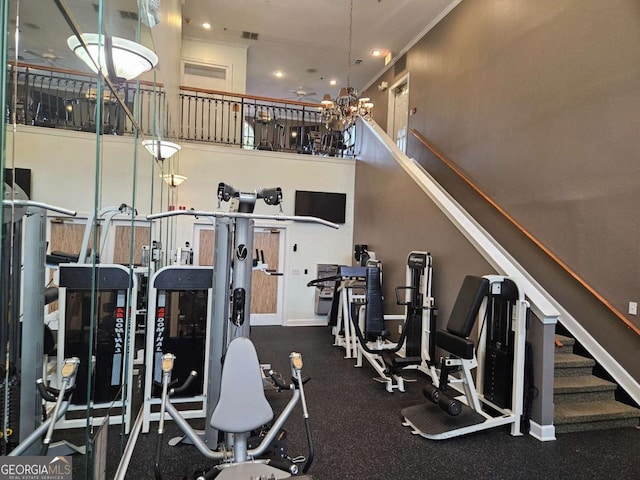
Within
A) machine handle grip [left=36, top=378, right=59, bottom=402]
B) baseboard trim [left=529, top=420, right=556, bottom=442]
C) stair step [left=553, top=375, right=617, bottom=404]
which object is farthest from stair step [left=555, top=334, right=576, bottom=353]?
machine handle grip [left=36, top=378, right=59, bottom=402]

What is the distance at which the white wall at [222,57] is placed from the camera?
27.9 feet

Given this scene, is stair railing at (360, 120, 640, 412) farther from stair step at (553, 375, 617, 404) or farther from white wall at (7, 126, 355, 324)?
white wall at (7, 126, 355, 324)

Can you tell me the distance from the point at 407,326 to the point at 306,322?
3.00 metres

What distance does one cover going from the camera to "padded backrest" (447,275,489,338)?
3369 mm

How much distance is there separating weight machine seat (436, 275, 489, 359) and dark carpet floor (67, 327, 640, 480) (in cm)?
73

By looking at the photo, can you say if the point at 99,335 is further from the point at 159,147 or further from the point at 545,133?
the point at 545,133

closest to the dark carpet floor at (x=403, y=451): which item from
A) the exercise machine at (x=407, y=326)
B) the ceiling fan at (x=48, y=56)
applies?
the exercise machine at (x=407, y=326)

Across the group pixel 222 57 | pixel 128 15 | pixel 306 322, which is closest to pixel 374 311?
pixel 306 322

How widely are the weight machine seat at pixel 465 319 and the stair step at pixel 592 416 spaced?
3.26ft

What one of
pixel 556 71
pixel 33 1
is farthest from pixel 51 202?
pixel 556 71

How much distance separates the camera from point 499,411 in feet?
11.2

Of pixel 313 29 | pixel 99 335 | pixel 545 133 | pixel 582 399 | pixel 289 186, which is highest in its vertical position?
pixel 313 29

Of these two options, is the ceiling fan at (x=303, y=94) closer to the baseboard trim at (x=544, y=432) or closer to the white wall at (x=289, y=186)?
the white wall at (x=289, y=186)

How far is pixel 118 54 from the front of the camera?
2.24 metres
